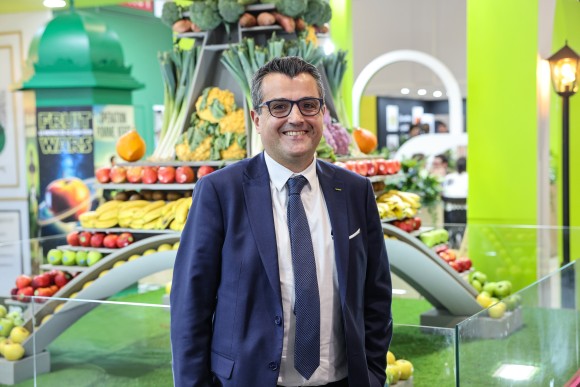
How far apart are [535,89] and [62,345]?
16.6 feet

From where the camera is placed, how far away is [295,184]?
83.2 inches

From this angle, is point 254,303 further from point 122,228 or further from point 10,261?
point 10,261

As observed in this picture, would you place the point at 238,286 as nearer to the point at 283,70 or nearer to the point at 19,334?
the point at 283,70

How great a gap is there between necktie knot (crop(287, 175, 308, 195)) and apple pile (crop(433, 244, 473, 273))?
13.0 feet

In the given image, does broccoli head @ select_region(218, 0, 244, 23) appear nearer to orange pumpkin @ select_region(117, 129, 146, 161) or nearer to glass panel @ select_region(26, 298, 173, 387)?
orange pumpkin @ select_region(117, 129, 146, 161)

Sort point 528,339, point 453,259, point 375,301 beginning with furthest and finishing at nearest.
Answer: point 453,259, point 528,339, point 375,301

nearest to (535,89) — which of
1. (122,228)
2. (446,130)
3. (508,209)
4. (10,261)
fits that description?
(508,209)

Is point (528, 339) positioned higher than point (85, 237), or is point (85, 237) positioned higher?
point (85, 237)

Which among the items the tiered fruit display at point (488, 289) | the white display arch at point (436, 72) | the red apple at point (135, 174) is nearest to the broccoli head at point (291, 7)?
the red apple at point (135, 174)

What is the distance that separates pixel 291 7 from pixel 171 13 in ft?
2.79

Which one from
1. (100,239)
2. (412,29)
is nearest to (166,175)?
(100,239)

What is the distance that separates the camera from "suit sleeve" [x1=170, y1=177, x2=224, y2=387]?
2053 millimetres

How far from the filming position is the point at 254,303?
2047mm

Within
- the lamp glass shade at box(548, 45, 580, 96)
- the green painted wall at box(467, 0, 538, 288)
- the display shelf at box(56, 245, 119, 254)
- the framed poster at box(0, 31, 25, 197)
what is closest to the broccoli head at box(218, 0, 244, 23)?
the display shelf at box(56, 245, 119, 254)
